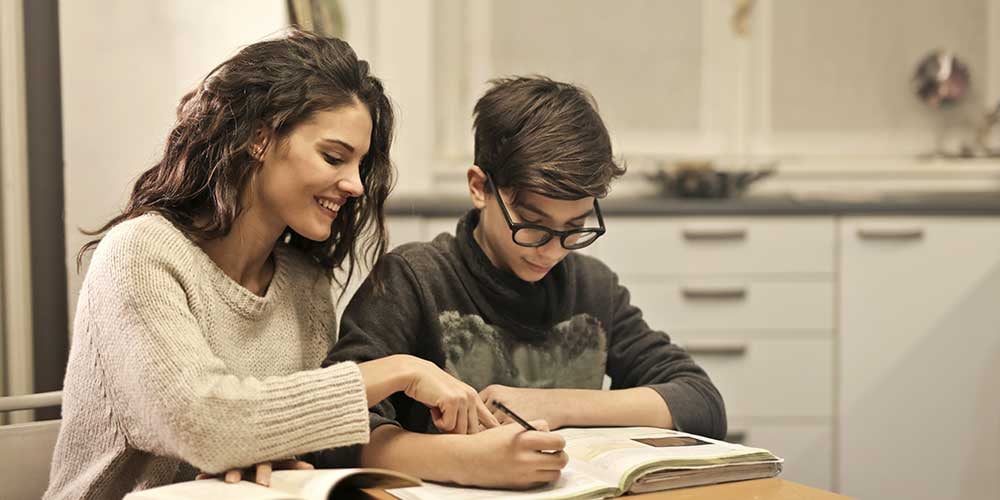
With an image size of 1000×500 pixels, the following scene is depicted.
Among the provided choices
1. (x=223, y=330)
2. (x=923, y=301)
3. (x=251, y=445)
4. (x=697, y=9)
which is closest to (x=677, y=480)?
(x=251, y=445)

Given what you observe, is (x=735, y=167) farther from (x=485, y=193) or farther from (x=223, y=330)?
(x=223, y=330)

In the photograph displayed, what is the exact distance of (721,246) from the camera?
112 inches

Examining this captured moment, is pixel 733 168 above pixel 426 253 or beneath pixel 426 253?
above

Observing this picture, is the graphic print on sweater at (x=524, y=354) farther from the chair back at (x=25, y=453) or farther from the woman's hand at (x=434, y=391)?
the chair back at (x=25, y=453)

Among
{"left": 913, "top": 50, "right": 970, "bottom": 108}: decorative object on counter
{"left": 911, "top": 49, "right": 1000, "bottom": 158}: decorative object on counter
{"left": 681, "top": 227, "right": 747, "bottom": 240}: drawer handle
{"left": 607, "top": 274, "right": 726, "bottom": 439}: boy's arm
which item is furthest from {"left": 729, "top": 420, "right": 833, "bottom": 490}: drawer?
{"left": 607, "top": 274, "right": 726, "bottom": 439}: boy's arm

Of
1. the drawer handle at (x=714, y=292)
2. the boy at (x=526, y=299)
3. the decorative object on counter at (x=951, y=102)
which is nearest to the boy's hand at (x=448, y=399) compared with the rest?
the boy at (x=526, y=299)

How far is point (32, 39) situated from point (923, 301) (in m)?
2.30

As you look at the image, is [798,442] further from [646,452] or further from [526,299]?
[646,452]

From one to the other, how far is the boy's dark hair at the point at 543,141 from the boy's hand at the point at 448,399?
0.30 m

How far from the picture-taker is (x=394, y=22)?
124 inches

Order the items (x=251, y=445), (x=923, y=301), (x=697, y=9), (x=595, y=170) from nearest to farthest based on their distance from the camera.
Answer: (x=251, y=445) → (x=595, y=170) → (x=923, y=301) → (x=697, y=9)

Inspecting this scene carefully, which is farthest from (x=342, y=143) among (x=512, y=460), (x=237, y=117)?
(x=512, y=460)

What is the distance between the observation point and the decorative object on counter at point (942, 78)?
11.0ft

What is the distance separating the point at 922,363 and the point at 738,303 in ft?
1.75
